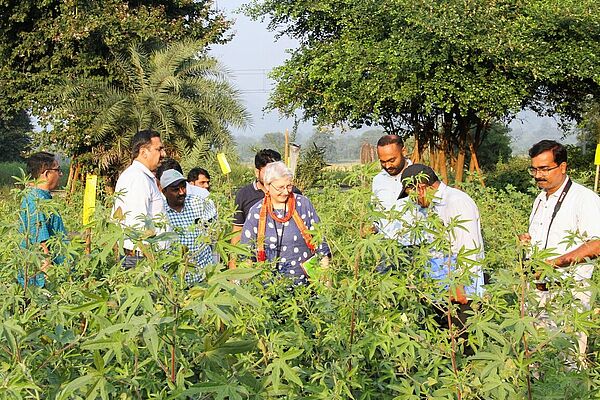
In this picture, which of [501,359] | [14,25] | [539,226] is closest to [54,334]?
[501,359]

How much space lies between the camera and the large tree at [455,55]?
14555mm

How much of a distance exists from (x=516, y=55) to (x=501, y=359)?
1363 centimetres

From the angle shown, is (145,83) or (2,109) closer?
(145,83)

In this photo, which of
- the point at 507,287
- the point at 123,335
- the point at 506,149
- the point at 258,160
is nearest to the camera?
the point at 123,335

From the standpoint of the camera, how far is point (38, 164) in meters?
4.77

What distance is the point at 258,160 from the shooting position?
552 cm

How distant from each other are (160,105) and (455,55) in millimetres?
5847

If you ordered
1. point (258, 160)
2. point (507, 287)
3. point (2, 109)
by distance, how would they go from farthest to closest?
point (2, 109), point (258, 160), point (507, 287)

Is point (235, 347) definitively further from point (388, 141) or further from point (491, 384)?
point (388, 141)

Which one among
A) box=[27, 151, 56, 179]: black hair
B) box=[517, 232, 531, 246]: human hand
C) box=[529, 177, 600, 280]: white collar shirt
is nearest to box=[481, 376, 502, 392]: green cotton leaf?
box=[517, 232, 531, 246]: human hand

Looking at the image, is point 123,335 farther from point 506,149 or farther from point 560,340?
point 506,149

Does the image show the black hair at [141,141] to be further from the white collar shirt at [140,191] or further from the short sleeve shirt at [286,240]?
the short sleeve shirt at [286,240]

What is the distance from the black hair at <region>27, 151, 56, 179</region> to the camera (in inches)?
187

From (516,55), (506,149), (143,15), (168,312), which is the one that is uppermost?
(143,15)
